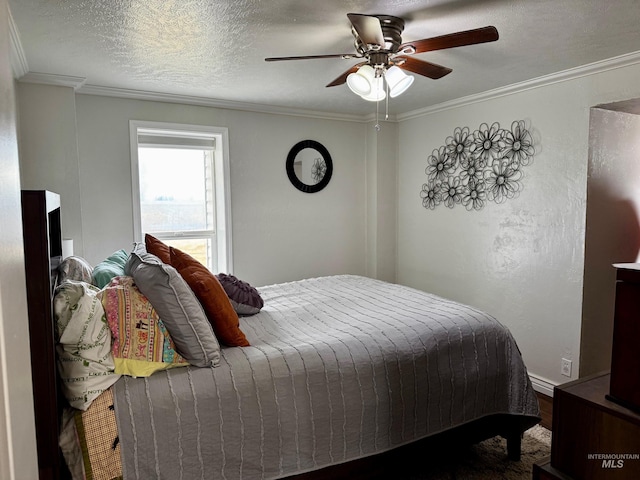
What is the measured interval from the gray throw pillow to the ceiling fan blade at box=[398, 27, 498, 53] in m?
1.54

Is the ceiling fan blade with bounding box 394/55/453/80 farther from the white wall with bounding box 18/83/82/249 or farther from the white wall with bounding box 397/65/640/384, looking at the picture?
the white wall with bounding box 18/83/82/249

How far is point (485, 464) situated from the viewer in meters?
2.33

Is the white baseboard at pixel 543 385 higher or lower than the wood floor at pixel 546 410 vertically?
higher

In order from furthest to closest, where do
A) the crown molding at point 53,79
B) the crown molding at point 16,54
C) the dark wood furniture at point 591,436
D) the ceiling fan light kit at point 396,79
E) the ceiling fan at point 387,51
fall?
the crown molding at point 53,79
the ceiling fan light kit at point 396,79
the crown molding at point 16,54
the ceiling fan at point 387,51
the dark wood furniture at point 591,436

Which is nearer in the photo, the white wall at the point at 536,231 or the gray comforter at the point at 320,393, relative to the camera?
the gray comforter at the point at 320,393

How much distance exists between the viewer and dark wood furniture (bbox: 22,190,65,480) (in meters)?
1.27

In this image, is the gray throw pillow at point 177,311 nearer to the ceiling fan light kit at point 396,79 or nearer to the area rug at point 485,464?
the area rug at point 485,464

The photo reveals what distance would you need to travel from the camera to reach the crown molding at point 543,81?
264cm

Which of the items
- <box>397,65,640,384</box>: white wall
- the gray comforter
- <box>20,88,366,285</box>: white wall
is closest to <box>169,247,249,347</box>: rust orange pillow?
the gray comforter

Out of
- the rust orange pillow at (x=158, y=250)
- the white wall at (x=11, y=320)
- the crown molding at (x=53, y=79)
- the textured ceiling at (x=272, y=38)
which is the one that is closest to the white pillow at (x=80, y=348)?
the rust orange pillow at (x=158, y=250)

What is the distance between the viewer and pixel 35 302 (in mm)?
1303

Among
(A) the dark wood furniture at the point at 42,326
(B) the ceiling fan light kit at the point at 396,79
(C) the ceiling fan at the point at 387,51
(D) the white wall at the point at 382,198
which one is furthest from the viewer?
(D) the white wall at the point at 382,198

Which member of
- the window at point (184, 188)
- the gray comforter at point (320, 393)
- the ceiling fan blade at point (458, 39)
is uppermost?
the ceiling fan blade at point (458, 39)

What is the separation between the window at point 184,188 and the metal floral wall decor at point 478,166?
2007 mm
